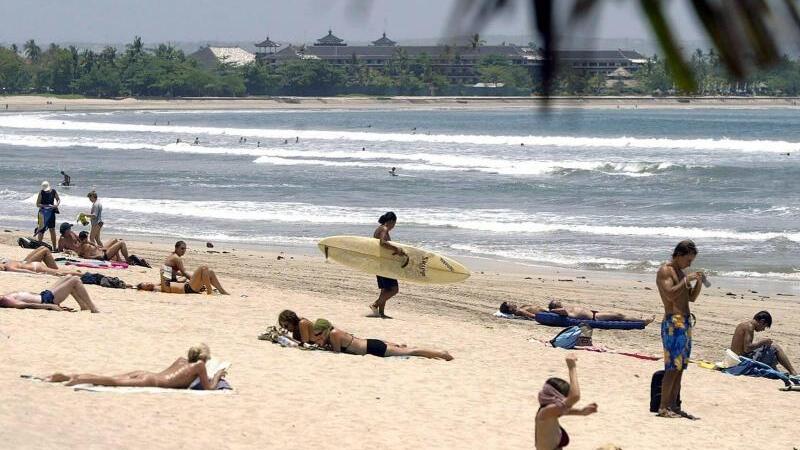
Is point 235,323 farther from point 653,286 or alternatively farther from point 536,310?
point 653,286

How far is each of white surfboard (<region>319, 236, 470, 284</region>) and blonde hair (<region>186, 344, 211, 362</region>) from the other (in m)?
5.30

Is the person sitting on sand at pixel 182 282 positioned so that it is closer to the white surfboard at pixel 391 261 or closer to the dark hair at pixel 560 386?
the white surfboard at pixel 391 261

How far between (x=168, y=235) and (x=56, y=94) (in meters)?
115

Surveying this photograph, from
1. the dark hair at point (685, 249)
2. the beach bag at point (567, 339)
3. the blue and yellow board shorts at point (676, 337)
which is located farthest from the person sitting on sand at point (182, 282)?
the dark hair at point (685, 249)

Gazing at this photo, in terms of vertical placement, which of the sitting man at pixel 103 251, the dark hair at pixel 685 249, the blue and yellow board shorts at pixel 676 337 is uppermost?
the dark hair at pixel 685 249

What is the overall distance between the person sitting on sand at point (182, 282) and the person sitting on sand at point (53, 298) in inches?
74.9

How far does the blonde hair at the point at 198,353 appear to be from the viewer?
8781mm

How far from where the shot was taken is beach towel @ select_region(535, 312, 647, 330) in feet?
45.3

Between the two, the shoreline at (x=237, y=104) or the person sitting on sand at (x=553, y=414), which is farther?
the shoreline at (x=237, y=104)

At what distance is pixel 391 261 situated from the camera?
47.4 ft

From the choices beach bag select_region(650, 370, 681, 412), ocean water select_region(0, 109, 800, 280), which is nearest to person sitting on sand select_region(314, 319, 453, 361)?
beach bag select_region(650, 370, 681, 412)

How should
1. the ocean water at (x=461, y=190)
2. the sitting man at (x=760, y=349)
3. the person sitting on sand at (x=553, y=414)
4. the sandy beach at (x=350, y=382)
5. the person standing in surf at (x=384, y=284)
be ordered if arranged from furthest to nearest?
the ocean water at (x=461, y=190) → the person standing in surf at (x=384, y=284) → the sitting man at (x=760, y=349) → the sandy beach at (x=350, y=382) → the person sitting on sand at (x=553, y=414)

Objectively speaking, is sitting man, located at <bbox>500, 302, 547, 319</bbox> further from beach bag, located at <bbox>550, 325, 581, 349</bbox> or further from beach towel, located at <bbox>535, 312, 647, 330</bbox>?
beach bag, located at <bbox>550, 325, 581, 349</bbox>

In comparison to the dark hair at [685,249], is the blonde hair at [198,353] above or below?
below
